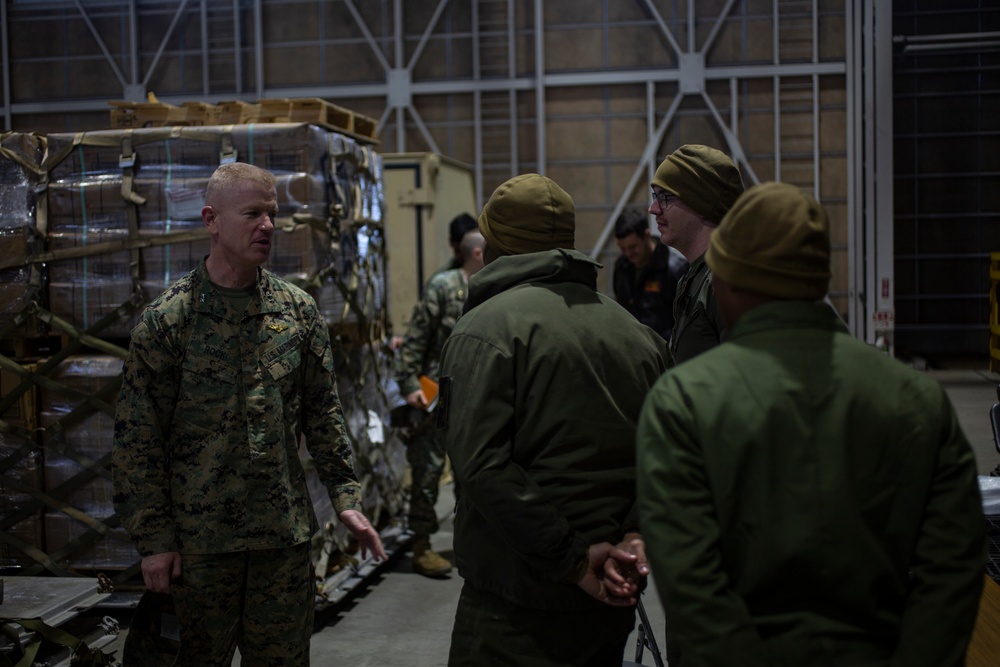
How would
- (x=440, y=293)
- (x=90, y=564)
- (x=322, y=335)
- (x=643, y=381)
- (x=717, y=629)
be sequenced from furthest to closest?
(x=440, y=293) → (x=90, y=564) → (x=322, y=335) → (x=643, y=381) → (x=717, y=629)

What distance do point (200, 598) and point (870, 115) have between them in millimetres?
9374

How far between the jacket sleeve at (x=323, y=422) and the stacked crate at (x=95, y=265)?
1.51 metres

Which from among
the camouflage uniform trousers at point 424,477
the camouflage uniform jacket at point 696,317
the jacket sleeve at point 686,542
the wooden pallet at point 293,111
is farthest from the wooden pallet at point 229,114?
the jacket sleeve at point 686,542

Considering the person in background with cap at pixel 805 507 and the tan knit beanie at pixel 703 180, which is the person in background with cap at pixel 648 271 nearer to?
the tan knit beanie at pixel 703 180

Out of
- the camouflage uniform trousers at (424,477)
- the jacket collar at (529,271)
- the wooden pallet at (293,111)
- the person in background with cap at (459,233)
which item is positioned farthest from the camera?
the person in background with cap at (459,233)

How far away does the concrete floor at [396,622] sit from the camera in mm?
4562

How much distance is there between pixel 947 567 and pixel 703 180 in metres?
1.55

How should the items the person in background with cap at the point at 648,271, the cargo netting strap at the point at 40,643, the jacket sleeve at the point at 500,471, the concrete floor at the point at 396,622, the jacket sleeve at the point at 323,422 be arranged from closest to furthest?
the jacket sleeve at the point at 500,471, the jacket sleeve at the point at 323,422, the cargo netting strap at the point at 40,643, the concrete floor at the point at 396,622, the person in background with cap at the point at 648,271

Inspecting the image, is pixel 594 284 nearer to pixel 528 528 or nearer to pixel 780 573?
pixel 528 528

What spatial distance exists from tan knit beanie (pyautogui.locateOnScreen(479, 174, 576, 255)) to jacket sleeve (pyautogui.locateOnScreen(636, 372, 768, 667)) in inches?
34.2

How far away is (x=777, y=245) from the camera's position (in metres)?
1.69

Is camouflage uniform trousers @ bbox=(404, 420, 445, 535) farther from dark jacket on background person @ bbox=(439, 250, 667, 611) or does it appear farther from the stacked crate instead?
Answer: dark jacket on background person @ bbox=(439, 250, 667, 611)

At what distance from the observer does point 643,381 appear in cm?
241

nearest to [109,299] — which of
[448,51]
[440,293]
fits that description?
[440,293]
